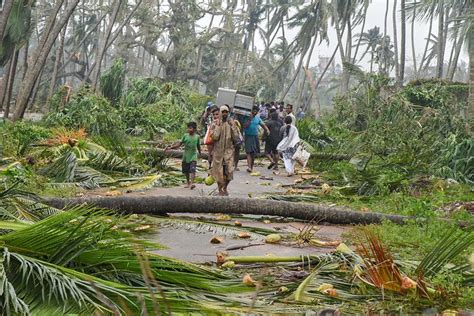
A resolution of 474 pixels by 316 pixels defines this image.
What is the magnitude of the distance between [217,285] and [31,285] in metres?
1.28

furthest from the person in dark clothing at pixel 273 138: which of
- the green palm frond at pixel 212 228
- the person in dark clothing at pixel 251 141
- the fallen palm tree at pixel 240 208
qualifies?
the green palm frond at pixel 212 228

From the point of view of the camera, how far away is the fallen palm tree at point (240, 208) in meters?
7.92

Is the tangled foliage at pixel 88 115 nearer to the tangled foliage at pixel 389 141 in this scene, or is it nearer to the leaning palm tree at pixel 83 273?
the tangled foliage at pixel 389 141

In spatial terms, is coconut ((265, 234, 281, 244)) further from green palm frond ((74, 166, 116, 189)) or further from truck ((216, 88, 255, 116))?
truck ((216, 88, 255, 116))

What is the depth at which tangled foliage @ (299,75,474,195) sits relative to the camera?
11.9 metres

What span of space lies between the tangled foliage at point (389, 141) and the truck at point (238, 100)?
1.78 metres

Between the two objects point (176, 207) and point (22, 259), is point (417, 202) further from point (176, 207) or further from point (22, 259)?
point (22, 259)

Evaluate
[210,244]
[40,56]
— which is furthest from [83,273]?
[40,56]

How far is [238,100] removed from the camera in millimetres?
18562

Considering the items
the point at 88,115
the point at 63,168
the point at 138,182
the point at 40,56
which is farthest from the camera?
the point at 40,56

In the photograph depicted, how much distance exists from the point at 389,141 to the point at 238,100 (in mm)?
5524

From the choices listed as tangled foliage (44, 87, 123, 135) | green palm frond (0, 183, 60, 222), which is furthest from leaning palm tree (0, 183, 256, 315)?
tangled foliage (44, 87, 123, 135)

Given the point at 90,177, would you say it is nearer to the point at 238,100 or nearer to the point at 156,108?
the point at 238,100

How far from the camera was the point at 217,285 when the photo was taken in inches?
185
